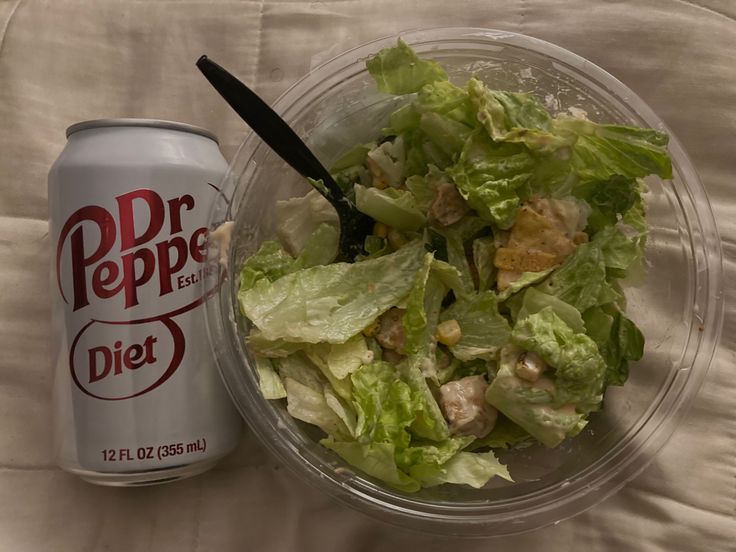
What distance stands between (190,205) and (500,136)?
0.44 meters

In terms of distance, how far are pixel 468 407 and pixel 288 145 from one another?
44 cm

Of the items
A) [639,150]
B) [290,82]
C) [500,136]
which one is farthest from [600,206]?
[290,82]

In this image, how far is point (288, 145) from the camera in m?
0.96

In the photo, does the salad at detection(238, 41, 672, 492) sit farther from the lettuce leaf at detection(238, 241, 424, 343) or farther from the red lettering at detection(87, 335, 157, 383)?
the red lettering at detection(87, 335, 157, 383)

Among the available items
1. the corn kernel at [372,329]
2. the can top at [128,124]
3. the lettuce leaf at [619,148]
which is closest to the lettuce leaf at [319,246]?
the corn kernel at [372,329]

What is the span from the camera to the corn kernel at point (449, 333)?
974 millimetres

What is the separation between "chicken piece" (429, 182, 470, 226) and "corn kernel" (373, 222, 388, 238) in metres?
0.08

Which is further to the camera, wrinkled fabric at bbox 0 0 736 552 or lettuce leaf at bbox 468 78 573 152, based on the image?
wrinkled fabric at bbox 0 0 736 552

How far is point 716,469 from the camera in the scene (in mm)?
1090

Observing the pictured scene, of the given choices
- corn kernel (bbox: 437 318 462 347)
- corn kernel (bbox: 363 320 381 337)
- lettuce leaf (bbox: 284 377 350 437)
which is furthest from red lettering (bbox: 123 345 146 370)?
corn kernel (bbox: 437 318 462 347)

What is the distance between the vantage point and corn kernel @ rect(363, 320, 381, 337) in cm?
99

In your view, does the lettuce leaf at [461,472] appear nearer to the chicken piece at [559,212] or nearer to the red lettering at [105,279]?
the chicken piece at [559,212]

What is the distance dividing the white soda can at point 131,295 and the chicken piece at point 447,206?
320 millimetres

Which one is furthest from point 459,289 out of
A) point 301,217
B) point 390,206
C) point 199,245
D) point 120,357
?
point 120,357
